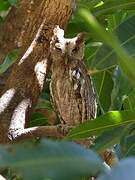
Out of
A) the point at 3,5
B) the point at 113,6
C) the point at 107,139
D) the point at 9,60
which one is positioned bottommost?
the point at 107,139

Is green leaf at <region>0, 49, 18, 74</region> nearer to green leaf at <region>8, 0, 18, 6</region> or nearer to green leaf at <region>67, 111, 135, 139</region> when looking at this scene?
green leaf at <region>8, 0, 18, 6</region>

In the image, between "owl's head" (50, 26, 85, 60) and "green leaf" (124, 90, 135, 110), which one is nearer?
"owl's head" (50, 26, 85, 60)

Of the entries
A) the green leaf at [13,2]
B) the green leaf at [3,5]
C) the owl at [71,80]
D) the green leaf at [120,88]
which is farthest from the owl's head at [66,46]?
the green leaf at [3,5]

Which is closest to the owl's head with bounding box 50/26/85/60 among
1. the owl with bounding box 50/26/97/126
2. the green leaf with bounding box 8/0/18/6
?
the owl with bounding box 50/26/97/126

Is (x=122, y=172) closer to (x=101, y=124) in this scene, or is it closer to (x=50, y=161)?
(x=50, y=161)

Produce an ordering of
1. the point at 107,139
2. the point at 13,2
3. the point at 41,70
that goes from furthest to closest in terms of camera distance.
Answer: the point at 13,2, the point at 41,70, the point at 107,139

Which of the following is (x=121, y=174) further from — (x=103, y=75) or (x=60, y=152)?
(x=103, y=75)

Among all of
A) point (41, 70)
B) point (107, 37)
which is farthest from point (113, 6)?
point (107, 37)
